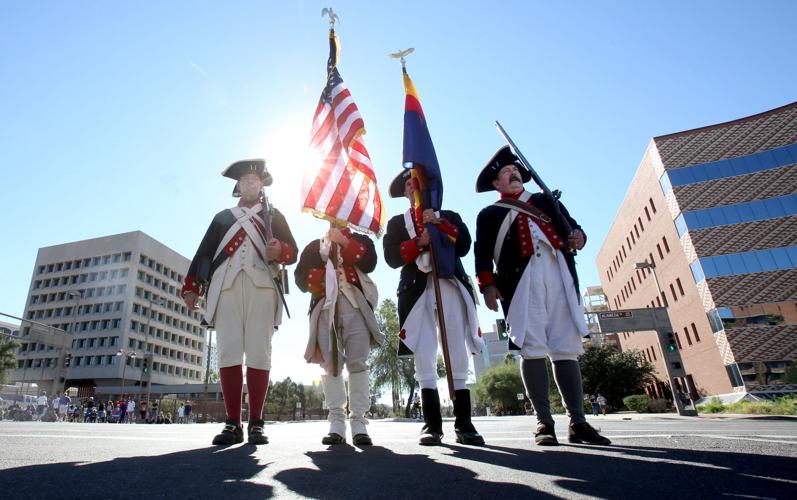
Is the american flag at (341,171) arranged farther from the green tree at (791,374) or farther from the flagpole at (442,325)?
the green tree at (791,374)

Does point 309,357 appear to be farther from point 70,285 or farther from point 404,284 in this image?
point 70,285

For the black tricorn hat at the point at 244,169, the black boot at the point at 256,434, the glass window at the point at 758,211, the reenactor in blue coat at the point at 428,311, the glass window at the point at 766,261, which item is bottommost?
the black boot at the point at 256,434

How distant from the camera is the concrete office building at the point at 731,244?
101 feet

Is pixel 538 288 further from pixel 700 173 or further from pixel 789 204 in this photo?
pixel 789 204

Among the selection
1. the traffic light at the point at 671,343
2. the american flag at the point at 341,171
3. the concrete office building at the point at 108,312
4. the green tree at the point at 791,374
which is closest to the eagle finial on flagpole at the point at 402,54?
the american flag at the point at 341,171

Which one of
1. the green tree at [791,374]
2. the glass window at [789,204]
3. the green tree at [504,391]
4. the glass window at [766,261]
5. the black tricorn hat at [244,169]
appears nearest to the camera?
the black tricorn hat at [244,169]

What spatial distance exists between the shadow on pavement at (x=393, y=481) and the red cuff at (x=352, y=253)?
2012 mm

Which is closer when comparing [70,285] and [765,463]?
[765,463]

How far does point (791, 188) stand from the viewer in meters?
33.1

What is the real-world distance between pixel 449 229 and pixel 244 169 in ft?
7.42

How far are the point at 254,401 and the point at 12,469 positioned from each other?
1946mm

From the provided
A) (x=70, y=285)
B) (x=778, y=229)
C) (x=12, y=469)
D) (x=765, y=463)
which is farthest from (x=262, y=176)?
(x=70, y=285)

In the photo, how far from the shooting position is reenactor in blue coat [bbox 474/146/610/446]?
3.20 metres

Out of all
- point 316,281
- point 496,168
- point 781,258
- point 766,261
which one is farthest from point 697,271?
point 316,281
